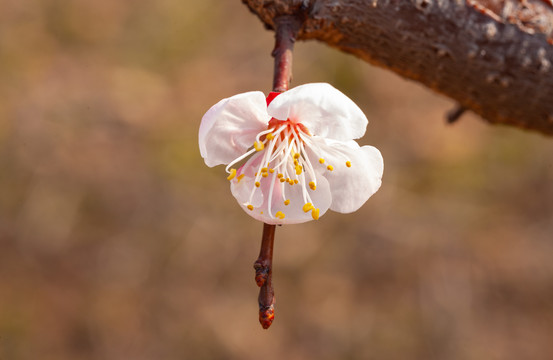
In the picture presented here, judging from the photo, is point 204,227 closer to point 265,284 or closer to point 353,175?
point 353,175

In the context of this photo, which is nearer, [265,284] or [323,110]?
[265,284]

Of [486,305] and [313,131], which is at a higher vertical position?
[313,131]

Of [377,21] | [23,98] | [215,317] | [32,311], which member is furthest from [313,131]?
[23,98]

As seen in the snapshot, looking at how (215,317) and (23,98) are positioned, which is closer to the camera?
(215,317)

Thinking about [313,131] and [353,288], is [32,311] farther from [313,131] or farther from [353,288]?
[313,131]

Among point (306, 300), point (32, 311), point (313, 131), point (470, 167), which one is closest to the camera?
point (313, 131)

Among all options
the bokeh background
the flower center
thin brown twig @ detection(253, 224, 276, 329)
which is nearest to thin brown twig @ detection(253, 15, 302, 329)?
thin brown twig @ detection(253, 224, 276, 329)

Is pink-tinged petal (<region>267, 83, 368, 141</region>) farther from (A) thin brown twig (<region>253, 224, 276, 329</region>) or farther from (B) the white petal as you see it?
(A) thin brown twig (<region>253, 224, 276, 329</region>)

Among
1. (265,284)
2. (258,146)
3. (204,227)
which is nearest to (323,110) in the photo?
(258,146)
